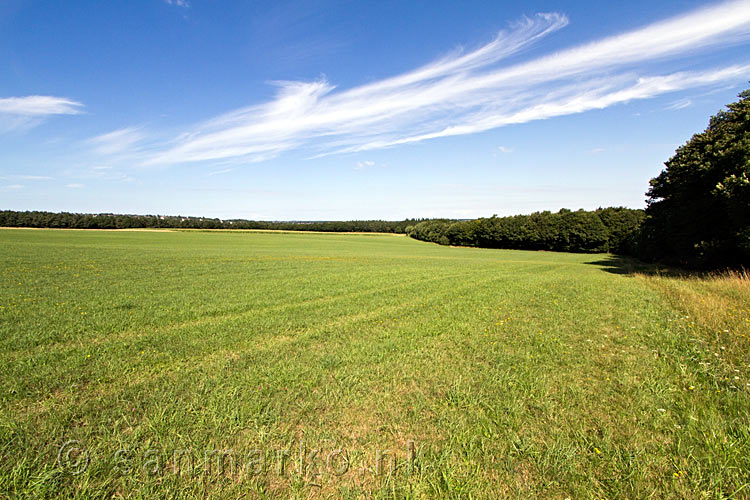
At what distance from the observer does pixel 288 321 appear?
9.77 m

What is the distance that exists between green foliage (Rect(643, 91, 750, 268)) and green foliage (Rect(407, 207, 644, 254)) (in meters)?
34.6

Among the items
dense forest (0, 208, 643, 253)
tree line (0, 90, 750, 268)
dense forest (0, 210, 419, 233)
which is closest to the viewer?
tree line (0, 90, 750, 268)

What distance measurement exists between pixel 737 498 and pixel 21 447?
7563 millimetres

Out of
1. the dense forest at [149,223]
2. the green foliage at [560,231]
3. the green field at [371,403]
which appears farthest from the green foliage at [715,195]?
the dense forest at [149,223]

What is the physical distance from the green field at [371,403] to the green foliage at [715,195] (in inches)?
453

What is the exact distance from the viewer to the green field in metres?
3.46

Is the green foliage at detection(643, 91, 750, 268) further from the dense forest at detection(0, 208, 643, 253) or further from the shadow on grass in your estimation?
the dense forest at detection(0, 208, 643, 253)

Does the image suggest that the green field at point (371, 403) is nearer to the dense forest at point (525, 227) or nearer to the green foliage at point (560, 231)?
the dense forest at point (525, 227)

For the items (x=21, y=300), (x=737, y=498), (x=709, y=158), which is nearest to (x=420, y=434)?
(x=737, y=498)

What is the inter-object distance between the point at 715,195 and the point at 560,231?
4988 centimetres

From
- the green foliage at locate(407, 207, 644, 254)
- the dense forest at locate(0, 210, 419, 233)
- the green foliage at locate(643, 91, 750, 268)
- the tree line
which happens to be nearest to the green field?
the green foliage at locate(643, 91, 750, 268)

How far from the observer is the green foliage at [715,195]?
1728cm

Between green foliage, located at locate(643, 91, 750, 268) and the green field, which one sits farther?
green foliage, located at locate(643, 91, 750, 268)

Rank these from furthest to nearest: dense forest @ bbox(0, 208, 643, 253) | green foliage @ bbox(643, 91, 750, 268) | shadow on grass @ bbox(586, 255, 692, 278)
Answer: dense forest @ bbox(0, 208, 643, 253), shadow on grass @ bbox(586, 255, 692, 278), green foliage @ bbox(643, 91, 750, 268)
